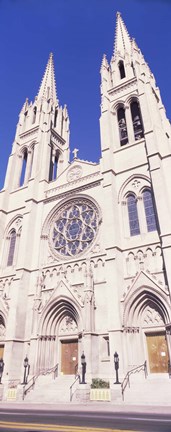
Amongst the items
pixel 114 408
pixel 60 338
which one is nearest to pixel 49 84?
pixel 60 338

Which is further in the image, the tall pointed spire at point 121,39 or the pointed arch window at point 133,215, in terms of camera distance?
the tall pointed spire at point 121,39

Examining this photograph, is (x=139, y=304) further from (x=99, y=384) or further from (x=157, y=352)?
(x=99, y=384)

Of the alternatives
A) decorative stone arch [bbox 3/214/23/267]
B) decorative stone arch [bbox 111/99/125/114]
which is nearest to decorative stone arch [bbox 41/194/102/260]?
decorative stone arch [bbox 3/214/23/267]

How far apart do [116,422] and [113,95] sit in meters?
25.5

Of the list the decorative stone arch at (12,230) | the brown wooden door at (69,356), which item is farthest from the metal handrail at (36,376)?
the decorative stone arch at (12,230)

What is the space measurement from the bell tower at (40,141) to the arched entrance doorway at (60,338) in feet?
39.1

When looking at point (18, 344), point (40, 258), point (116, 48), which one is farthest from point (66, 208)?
point (116, 48)

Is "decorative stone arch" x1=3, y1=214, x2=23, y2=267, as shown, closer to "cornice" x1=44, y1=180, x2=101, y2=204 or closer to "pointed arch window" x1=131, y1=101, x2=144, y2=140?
"cornice" x1=44, y1=180, x2=101, y2=204

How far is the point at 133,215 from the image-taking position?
19.5 meters

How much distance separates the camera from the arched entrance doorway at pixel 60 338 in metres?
17.5

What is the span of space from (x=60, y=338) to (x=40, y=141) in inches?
727

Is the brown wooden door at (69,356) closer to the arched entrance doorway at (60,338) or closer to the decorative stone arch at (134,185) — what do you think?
the arched entrance doorway at (60,338)

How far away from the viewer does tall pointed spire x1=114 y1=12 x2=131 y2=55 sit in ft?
104

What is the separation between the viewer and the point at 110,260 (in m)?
17.0
